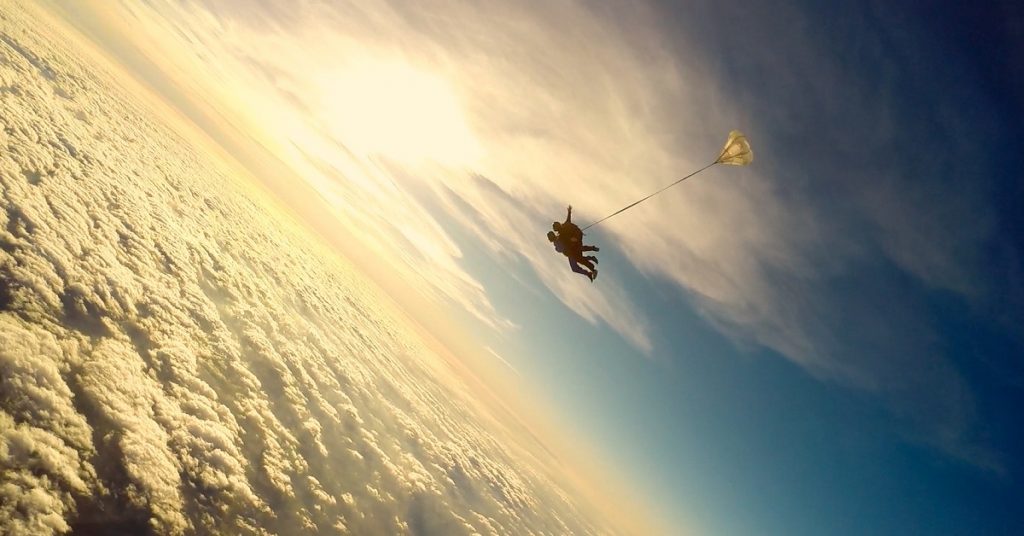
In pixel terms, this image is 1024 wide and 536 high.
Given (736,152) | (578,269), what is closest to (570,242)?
(578,269)

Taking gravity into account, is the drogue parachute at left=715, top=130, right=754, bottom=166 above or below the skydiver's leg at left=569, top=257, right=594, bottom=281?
above

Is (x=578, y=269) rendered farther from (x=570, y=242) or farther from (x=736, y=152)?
(x=736, y=152)

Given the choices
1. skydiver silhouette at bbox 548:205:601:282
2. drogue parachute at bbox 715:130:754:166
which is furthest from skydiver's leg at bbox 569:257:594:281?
drogue parachute at bbox 715:130:754:166

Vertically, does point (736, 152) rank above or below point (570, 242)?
above

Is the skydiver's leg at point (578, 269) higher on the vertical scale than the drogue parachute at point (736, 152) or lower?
lower

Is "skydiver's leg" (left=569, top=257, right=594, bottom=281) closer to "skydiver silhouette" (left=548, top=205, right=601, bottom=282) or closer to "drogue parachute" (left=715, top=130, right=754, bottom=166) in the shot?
"skydiver silhouette" (left=548, top=205, right=601, bottom=282)

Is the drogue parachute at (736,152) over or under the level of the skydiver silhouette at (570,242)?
over

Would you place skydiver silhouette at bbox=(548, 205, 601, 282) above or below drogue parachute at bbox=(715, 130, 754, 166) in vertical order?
below

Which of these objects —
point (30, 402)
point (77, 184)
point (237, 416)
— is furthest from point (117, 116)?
point (30, 402)

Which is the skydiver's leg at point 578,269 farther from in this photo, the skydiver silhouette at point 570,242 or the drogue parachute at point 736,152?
the drogue parachute at point 736,152

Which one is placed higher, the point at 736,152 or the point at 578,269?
Answer: the point at 736,152

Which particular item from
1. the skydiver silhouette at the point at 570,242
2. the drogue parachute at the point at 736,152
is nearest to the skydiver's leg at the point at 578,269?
the skydiver silhouette at the point at 570,242
